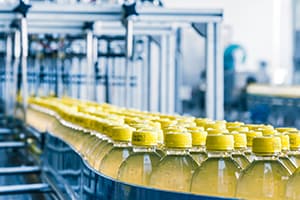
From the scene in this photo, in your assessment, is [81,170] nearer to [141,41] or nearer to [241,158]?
[241,158]

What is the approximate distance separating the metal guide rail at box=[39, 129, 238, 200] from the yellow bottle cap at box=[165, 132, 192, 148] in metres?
0.08

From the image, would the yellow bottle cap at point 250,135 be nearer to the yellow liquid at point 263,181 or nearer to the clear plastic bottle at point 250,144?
the clear plastic bottle at point 250,144

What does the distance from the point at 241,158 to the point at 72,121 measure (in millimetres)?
804

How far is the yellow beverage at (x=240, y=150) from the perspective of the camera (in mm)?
911

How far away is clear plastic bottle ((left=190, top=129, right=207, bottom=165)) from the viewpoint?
0.94m

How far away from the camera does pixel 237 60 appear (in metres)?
7.25

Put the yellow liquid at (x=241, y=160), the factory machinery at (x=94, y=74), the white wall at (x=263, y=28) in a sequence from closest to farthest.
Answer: the yellow liquid at (x=241, y=160) < the factory machinery at (x=94, y=74) < the white wall at (x=263, y=28)

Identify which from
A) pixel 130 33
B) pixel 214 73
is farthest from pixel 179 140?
pixel 214 73

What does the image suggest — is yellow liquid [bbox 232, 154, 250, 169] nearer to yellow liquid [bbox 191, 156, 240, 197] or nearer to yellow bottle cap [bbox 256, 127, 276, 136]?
yellow liquid [bbox 191, 156, 240, 197]

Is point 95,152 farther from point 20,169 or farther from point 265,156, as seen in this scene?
point 20,169

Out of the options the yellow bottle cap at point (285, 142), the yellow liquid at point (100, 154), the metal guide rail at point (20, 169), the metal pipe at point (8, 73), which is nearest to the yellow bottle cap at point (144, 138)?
the yellow liquid at point (100, 154)

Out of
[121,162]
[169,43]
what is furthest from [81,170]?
[169,43]

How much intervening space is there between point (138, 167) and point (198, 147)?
0.11 meters

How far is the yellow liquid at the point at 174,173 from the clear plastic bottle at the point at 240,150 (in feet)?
0.23
